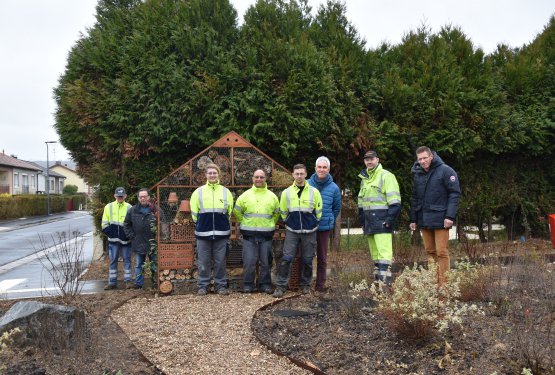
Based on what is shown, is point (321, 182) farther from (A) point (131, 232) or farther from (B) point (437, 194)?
(A) point (131, 232)

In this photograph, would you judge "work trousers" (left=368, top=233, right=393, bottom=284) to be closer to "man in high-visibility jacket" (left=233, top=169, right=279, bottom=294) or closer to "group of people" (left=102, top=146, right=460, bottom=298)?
"group of people" (left=102, top=146, right=460, bottom=298)

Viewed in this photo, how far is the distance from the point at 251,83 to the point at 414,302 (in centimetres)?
602

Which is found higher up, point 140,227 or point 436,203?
point 436,203

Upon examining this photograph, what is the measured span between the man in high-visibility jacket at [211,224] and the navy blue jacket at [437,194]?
2.73 m

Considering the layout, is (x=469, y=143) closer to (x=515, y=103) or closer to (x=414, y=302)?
(x=515, y=103)

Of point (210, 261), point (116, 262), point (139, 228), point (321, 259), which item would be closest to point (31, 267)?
Result: point (116, 262)

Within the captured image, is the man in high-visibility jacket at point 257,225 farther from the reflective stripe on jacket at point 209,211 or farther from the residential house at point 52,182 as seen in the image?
the residential house at point 52,182

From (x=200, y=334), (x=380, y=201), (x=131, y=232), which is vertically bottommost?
(x=200, y=334)

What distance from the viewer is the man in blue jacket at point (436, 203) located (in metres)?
6.28

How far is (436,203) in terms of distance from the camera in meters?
6.37

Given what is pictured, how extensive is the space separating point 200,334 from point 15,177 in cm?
5253

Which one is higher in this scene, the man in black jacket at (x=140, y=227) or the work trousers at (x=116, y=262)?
the man in black jacket at (x=140, y=227)

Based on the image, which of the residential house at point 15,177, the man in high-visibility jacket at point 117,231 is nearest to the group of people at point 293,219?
the man in high-visibility jacket at point 117,231

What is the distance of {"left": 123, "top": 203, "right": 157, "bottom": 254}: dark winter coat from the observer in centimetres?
791
